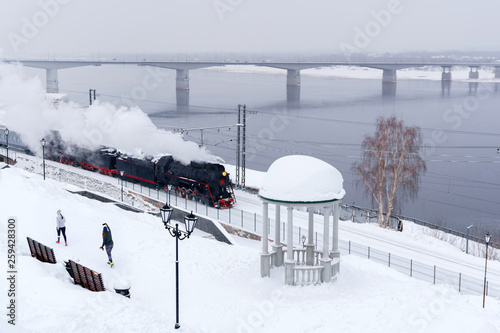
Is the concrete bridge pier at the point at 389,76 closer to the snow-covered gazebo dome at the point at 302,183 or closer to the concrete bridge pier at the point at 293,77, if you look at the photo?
the concrete bridge pier at the point at 293,77

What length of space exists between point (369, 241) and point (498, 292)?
23.4 feet

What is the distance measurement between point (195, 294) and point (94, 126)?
98.0ft

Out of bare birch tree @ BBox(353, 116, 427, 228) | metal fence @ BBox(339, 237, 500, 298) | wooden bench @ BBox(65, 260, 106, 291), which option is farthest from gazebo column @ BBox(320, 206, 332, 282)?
bare birch tree @ BBox(353, 116, 427, 228)

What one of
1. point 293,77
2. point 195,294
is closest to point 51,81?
point 293,77

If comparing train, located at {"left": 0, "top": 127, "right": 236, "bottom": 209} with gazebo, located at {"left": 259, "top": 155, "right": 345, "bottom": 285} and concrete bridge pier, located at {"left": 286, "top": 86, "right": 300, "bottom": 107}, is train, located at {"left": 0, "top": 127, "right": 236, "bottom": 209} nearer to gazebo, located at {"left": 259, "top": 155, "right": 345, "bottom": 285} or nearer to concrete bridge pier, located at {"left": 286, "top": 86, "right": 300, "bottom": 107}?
gazebo, located at {"left": 259, "top": 155, "right": 345, "bottom": 285}

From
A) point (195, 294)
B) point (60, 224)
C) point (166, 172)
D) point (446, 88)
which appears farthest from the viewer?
point (446, 88)

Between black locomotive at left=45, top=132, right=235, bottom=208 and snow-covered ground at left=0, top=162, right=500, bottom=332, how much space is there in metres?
9.96

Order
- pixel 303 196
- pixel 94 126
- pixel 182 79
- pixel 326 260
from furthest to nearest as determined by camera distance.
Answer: pixel 182 79 < pixel 94 126 < pixel 326 260 < pixel 303 196

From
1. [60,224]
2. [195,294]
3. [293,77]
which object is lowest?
[195,294]

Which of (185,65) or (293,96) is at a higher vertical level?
(185,65)

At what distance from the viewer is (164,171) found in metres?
35.4

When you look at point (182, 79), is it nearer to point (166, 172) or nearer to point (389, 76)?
point (389, 76)

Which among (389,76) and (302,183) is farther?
(389,76)

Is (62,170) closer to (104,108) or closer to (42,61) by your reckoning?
(104,108)
